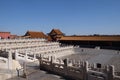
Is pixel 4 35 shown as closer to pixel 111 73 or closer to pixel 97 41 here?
pixel 97 41

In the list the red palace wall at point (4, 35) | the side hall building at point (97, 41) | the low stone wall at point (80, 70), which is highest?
the red palace wall at point (4, 35)

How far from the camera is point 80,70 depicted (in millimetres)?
11625

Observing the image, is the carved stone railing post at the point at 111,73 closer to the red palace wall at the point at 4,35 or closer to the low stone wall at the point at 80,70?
the low stone wall at the point at 80,70

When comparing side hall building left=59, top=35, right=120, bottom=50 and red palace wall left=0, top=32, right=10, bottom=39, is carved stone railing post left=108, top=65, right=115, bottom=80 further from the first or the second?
red palace wall left=0, top=32, right=10, bottom=39

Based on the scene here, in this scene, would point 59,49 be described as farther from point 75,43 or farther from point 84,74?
point 84,74

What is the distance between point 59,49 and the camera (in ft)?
115

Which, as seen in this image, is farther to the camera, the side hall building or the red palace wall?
the red palace wall

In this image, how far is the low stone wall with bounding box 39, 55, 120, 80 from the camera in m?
10.0

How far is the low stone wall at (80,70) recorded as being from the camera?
10.0 metres

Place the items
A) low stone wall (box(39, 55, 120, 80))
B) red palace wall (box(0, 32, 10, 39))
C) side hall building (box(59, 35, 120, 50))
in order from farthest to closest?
red palace wall (box(0, 32, 10, 39))
side hall building (box(59, 35, 120, 50))
low stone wall (box(39, 55, 120, 80))

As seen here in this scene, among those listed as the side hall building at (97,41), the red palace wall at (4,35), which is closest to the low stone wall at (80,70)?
the side hall building at (97,41)

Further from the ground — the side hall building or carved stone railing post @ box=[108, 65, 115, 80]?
the side hall building

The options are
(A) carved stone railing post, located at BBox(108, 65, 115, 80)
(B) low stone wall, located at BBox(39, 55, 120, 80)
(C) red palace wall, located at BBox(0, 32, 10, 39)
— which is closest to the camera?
(A) carved stone railing post, located at BBox(108, 65, 115, 80)

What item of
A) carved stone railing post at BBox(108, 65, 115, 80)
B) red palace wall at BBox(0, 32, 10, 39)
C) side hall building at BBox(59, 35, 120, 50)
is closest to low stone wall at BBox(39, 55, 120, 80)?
carved stone railing post at BBox(108, 65, 115, 80)
